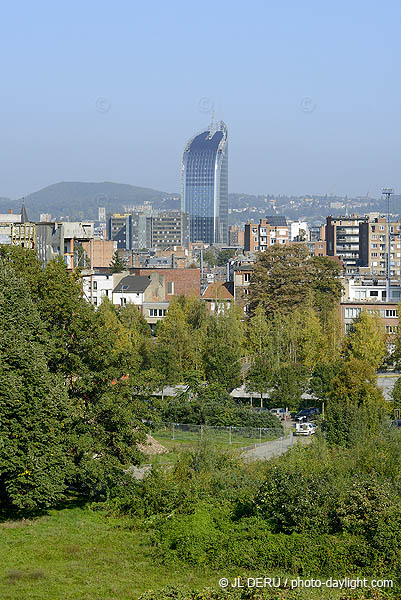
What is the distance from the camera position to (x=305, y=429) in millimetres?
36750

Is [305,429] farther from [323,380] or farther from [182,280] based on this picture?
[182,280]

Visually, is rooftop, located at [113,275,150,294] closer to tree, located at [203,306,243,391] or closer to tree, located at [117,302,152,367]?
tree, located at [117,302,152,367]

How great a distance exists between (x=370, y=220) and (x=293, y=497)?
3978 inches

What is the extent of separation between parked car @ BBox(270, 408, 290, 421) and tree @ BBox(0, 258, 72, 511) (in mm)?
18090

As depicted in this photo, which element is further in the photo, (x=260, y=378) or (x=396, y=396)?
(x=260, y=378)

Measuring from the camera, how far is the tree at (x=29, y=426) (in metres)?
20.9

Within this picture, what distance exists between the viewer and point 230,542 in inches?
735

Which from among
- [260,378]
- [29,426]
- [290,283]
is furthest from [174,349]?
[29,426]

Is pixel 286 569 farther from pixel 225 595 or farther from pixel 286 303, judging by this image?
pixel 286 303

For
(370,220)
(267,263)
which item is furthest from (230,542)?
(370,220)

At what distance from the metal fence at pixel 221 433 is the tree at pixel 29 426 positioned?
11.5 meters

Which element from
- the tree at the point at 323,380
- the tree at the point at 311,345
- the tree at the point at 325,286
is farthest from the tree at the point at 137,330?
the tree at the point at 325,286

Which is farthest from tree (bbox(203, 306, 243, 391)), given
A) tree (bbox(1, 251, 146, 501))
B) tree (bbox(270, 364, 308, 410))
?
tree (bbox(1, 251, 146, 501))

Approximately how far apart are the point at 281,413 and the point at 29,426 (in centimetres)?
2034
